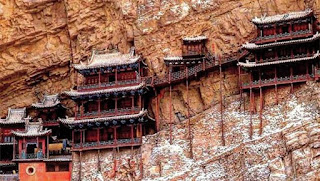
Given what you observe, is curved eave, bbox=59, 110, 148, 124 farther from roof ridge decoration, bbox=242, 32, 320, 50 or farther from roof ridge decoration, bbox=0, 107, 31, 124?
roof ridge decoration, bbox=242, 32, 320, 50

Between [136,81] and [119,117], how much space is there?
327 centimetres

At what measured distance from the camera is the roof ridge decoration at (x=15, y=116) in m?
59.5

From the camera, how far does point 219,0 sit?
55.6m

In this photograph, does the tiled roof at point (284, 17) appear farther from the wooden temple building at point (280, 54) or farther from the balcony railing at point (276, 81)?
the balcony railing at point (276, 81)

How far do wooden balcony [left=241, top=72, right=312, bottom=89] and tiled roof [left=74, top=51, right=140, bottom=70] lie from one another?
30.7ft

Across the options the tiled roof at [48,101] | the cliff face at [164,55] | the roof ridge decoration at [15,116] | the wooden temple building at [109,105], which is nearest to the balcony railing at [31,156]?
the wooden temple building at [109,105]

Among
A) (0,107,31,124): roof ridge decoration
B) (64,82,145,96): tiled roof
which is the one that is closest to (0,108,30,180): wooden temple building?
(0,107,31,124): roof ridge decoration

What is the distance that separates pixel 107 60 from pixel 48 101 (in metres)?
6.59

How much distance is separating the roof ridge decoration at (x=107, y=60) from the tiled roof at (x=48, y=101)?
3.81 meters

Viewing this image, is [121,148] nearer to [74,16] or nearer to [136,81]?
[136,81]

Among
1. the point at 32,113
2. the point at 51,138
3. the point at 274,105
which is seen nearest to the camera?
the point at 274,105

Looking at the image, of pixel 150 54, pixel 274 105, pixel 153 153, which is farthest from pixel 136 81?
pixel 274 105

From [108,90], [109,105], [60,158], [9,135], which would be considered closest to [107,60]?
[108,90]

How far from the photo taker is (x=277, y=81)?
50.9 metres
